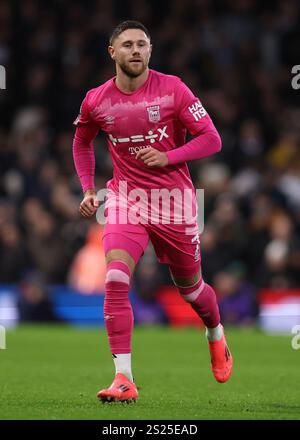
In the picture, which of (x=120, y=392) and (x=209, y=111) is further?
(x=209, y=111)

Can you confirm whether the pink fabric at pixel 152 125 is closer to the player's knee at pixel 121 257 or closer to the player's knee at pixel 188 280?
the player's knee at pixel 121 257

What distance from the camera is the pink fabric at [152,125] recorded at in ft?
25.7

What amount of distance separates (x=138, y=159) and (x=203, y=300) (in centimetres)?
119

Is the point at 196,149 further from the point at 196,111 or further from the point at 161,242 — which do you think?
the point at 161,242

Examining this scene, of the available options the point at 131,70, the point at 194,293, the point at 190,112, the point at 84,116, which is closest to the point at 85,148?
the point at 84,116

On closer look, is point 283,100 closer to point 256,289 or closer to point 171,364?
point 256,289

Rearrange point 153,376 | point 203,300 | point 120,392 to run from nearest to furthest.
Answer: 1. point 120,392
2. point 203,300
3. point 153,376

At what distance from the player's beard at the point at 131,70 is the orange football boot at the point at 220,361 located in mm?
2040

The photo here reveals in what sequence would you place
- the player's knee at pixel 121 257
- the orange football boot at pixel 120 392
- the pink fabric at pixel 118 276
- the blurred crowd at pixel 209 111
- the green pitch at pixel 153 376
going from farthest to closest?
the blurred crowd at pixel 209 111, the player's knee at pixel 121 257, the pink fabric at pixel 118 276, the orange football boot at pixel 120 392, the green pitch at pixel 153 376

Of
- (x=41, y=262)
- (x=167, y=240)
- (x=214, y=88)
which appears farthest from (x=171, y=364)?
(x=214, y=88)

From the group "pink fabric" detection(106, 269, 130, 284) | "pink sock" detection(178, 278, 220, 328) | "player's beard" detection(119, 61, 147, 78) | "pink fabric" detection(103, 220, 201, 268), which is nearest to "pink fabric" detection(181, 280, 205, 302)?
"pink sock" detection(178, 278, 220, 328)

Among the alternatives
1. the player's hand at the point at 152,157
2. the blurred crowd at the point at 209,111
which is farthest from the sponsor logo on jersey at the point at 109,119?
the blurred crowd at the point at 209,111

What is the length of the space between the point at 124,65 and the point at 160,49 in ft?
36.8

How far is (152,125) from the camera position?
7867 millimetres
